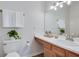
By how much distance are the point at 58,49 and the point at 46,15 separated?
1.54 metres

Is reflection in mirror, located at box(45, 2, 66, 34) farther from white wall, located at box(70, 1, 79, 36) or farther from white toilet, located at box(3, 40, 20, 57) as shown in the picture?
white toilet, located at box(3, 40, 20, 57)

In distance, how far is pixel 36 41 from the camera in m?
3.26

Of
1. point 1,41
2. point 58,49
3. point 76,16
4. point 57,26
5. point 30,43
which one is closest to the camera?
point 58,49

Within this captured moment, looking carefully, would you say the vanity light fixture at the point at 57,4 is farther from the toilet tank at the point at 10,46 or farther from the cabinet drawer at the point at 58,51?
the toilet tank at the point at 10,46

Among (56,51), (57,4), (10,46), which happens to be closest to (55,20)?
(57,4)

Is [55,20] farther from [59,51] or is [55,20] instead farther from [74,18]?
[59,51]

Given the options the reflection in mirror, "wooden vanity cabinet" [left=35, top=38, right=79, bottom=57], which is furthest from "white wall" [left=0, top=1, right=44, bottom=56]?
"wooden vanity cabinet" [left=35, top=38, right=79, bottom=57]

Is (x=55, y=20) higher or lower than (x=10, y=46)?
higher

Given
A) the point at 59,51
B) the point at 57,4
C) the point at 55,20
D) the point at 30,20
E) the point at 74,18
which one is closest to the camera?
the point at 59,51

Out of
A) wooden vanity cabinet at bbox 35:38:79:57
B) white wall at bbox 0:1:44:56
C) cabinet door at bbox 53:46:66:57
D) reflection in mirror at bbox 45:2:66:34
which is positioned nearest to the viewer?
wooden vanity cabinet at bbox 35:38:79:57

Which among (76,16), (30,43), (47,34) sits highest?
(76,16)

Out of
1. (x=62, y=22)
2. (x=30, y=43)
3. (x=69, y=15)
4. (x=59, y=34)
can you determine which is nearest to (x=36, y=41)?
(x=30, y=43)

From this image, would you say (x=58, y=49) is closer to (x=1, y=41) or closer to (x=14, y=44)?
(x=14, y=44)

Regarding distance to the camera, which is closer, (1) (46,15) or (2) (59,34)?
(2) (59,34)
